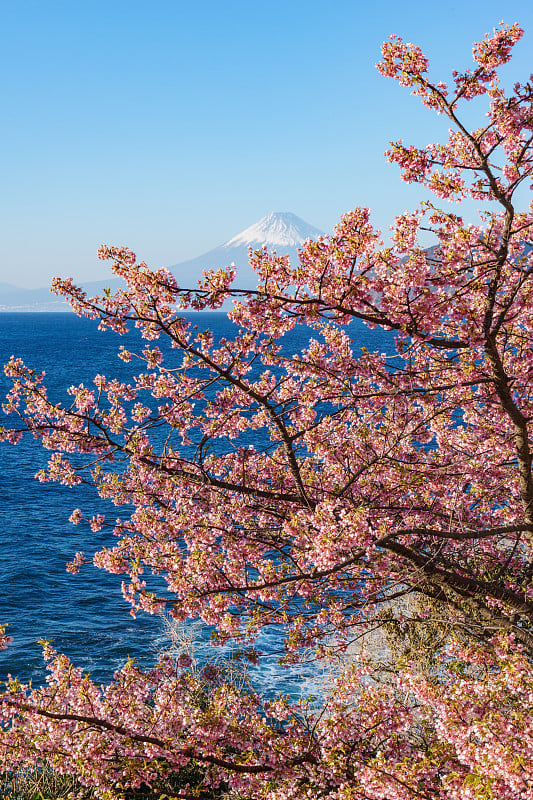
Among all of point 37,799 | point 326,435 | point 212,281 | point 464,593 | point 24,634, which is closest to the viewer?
point 212,281

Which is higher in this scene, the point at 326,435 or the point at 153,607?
the point at 326,435

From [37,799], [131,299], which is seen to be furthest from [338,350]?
[37,799]

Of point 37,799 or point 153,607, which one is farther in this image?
point 37,799

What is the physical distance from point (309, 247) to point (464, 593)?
509 cm

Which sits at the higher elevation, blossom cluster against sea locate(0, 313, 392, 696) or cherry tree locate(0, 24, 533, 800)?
cherry tree locate(0, 24, 533, 800)

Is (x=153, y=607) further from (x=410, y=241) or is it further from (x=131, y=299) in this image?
(x=410, y=241)

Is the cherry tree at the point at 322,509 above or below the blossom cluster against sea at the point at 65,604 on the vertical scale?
above

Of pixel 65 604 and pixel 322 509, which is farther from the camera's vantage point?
pixel 65 604

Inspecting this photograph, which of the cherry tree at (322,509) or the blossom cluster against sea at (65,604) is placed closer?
the cherry tree at (322,509)

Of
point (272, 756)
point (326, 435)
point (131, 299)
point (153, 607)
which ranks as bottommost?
point (272, 756)

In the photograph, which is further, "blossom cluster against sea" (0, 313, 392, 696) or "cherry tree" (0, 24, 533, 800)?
"blossom cluster against sea" (0, 313, 392, 696)

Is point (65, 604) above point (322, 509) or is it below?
below

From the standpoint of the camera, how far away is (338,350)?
8586mm

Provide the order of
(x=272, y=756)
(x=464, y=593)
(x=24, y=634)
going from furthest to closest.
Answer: (x=24, y=634) → (x=464, y=593) → (x=272, y=756)
